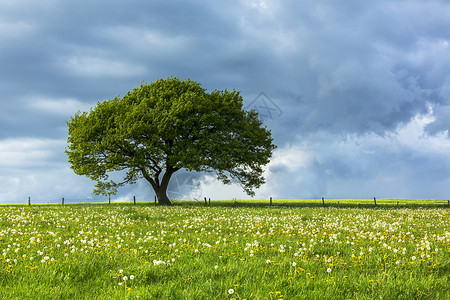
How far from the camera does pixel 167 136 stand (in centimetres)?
3828

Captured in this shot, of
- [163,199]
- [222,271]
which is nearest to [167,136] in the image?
[163,199]

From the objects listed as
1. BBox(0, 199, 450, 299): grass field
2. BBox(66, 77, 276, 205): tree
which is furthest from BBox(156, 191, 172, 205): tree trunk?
BBox(0, 199, 450, 299): grass field

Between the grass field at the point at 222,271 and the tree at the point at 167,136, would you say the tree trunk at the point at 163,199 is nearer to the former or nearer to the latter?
the tree at the point at 167,136

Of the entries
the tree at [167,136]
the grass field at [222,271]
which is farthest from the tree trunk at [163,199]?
the grass field at [222,271]

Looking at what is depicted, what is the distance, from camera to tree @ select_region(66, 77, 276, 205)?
38.0m

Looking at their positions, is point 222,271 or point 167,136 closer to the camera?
point 222,271

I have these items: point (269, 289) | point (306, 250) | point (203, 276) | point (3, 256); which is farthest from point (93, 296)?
point (306, 250)

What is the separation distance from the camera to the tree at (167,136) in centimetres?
3797

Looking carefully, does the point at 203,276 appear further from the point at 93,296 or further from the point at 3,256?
the point at 3,256

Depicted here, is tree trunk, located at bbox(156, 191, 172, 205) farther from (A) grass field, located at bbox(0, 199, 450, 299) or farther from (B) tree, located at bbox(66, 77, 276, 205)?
(A) grass field, located at bbox(0, 199, 450, 299)

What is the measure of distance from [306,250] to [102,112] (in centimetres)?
3763

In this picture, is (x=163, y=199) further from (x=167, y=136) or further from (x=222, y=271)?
(x=222, y=271)

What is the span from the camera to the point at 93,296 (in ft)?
18.7

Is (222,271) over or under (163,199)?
over
